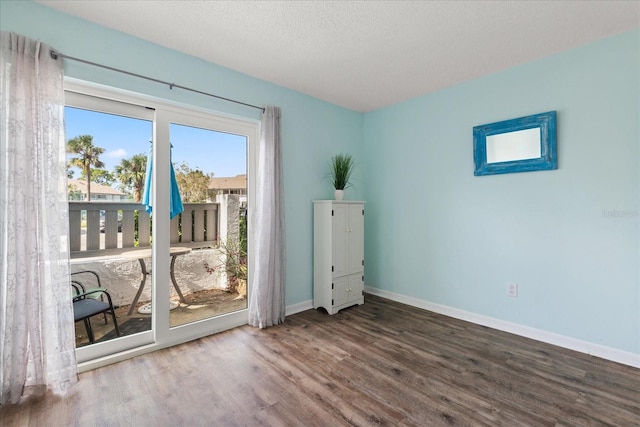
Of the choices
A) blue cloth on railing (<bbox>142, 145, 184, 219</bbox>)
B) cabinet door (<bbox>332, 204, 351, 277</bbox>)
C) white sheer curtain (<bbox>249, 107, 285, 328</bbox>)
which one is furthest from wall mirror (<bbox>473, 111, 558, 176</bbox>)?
blue cloth on railing (<bbox>142, 145, 184, 219</bbox>)

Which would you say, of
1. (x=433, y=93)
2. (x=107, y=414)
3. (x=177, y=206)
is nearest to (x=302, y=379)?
(x=107, y=414)

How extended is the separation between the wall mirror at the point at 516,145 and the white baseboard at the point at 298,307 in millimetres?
2344

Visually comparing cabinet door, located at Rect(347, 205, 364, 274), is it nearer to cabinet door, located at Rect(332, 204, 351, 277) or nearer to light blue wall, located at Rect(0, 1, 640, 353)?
cabinet door, located at Rect(332, 204, 351, 277)

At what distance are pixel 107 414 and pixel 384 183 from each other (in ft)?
11.2

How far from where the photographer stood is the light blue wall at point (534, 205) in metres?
Result: 2.24

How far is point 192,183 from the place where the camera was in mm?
2719

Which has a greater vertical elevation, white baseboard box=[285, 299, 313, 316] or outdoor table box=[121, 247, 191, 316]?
outdoor table box=[121, 247, 191, 316]

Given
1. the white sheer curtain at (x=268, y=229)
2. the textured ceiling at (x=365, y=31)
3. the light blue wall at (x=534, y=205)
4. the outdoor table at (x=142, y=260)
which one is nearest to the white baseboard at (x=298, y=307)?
the white sheer curtain at (x=268, y=229)

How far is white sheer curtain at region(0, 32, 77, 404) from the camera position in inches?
67.9

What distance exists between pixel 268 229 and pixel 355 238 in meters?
1.13

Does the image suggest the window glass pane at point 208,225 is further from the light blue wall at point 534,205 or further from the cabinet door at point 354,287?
the light blue wall at point 534,205

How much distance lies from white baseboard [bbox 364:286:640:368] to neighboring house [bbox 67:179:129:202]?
10.5 feet

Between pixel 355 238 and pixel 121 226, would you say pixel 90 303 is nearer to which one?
pixel 121 226

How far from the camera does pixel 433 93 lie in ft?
11.0
